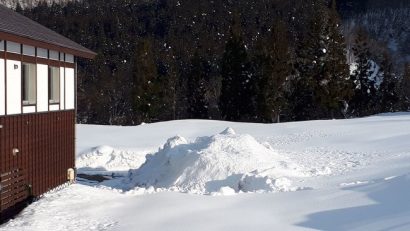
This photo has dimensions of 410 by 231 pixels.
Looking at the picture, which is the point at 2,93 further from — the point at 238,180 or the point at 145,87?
the point at 145,87

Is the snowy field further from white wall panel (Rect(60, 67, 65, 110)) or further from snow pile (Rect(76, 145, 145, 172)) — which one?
white wall panel (Rect(60, 67, 65, 110))

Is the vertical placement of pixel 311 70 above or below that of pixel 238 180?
above

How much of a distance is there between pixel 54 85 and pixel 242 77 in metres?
23.6

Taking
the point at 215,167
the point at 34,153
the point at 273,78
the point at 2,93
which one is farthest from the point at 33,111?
the point at 273,78

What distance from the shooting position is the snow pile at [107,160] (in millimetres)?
19516

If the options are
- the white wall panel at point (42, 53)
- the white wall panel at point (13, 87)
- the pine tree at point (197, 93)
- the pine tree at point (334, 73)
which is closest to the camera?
the white wall panel at point (13, 87)

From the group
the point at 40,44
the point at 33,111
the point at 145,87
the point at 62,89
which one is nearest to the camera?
the point at 40,44

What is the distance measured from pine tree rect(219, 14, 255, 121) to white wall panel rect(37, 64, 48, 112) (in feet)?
77.8

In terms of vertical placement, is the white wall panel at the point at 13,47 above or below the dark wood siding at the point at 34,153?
above

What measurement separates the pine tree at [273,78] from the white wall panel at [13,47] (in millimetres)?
24335

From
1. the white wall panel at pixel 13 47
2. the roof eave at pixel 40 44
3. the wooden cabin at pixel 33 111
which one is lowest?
the wooden cabin at pixel 33 111

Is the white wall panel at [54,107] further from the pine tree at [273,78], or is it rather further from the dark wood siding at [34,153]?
the pine tree at [273,78]

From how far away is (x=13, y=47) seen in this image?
33.3ft

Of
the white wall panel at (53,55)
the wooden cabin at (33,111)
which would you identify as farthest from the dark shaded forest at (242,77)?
the white wall panel at (53,55)
